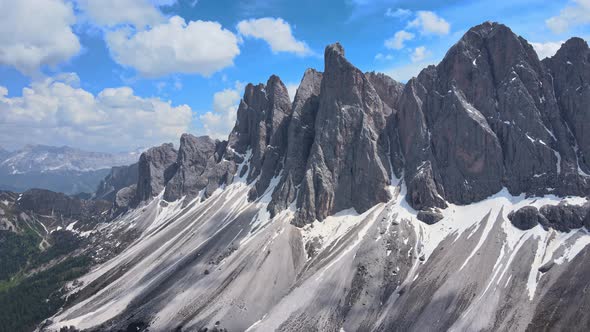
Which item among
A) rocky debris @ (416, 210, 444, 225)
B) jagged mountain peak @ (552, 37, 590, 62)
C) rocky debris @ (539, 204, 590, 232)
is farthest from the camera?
jagged mountain peak @ (552, 37, 590, 62)

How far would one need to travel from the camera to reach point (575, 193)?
378ft

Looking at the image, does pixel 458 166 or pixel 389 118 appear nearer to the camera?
pixel 458 166

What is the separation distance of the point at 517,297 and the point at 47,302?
532ft

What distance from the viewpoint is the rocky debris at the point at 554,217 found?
352ft

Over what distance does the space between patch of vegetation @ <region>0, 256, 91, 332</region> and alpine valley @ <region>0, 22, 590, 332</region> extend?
1024 mm

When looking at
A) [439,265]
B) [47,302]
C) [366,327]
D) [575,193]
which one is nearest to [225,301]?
[366,327]

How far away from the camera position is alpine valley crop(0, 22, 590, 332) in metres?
100

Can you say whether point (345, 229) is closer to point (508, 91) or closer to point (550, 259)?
point (550, 259)

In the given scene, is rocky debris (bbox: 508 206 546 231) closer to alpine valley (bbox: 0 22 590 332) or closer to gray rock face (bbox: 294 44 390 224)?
alpine valley (bbox: 0 22 590 332)

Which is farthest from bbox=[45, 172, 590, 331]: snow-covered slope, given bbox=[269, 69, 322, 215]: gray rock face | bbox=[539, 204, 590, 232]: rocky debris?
bbox=[269, 69, 322, 215]: gray rock face

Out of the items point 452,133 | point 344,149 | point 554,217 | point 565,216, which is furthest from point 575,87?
point 344,149

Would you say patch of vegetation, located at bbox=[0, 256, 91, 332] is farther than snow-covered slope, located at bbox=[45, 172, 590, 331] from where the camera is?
Yes

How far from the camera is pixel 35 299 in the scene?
536 feet

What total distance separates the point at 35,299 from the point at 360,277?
137 metres
